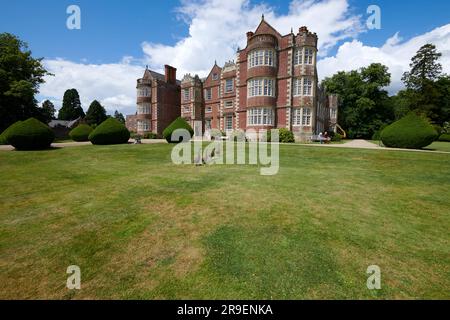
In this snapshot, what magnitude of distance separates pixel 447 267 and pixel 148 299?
5.02 m

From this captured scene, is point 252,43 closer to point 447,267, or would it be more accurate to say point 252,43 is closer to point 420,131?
point 420,131

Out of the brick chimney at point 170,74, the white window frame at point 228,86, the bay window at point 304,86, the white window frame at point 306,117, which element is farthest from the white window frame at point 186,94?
the white window frame at point 306,117

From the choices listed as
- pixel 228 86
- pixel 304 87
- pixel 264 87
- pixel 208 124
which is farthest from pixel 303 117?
pixel 208 124

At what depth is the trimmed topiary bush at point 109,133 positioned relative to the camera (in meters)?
23.0

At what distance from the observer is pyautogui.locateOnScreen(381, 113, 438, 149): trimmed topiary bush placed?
18062mm

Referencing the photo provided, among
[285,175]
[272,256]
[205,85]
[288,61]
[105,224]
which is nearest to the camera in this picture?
[272,256]

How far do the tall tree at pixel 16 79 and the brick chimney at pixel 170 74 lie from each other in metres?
19.4

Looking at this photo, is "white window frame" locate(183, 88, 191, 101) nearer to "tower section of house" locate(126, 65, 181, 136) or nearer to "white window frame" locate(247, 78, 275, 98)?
"tower section of house" locate(126, 65, 181, 136)

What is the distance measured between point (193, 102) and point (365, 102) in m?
35.8

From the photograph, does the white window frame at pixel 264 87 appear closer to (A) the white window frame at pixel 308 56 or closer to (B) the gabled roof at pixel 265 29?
(A) the white window frame at pixel 308 56

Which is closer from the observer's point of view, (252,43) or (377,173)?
(377,173)

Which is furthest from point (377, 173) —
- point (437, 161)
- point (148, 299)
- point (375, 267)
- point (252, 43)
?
point (252, 43)

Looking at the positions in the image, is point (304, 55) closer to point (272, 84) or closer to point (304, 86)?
point (304, 86)

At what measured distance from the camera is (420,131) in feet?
59.5
